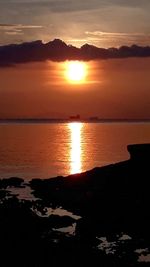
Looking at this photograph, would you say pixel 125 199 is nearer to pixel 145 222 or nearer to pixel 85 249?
pixel 145 222

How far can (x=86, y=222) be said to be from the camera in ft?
122

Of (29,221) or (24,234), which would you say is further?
(29,221)

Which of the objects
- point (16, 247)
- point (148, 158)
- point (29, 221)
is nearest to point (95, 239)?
point (29, 221)

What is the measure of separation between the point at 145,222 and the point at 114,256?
1055 centimetres

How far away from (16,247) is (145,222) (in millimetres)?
14158

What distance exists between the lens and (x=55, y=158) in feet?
405

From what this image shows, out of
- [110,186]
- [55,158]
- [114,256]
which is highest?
[55,158]

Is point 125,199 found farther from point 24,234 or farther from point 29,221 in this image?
point 24,234

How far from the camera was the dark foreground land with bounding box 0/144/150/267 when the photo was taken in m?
26.0

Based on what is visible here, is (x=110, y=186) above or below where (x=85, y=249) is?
above

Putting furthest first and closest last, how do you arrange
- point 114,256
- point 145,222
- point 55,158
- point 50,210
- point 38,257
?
point 55,158, point 50,210, point 145,222, point 114,256, point 38,257

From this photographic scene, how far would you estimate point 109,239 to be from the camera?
34.2 metres

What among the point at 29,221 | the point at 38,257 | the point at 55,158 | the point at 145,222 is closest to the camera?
the point at 38,257

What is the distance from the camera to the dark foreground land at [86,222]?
85.4 ft
